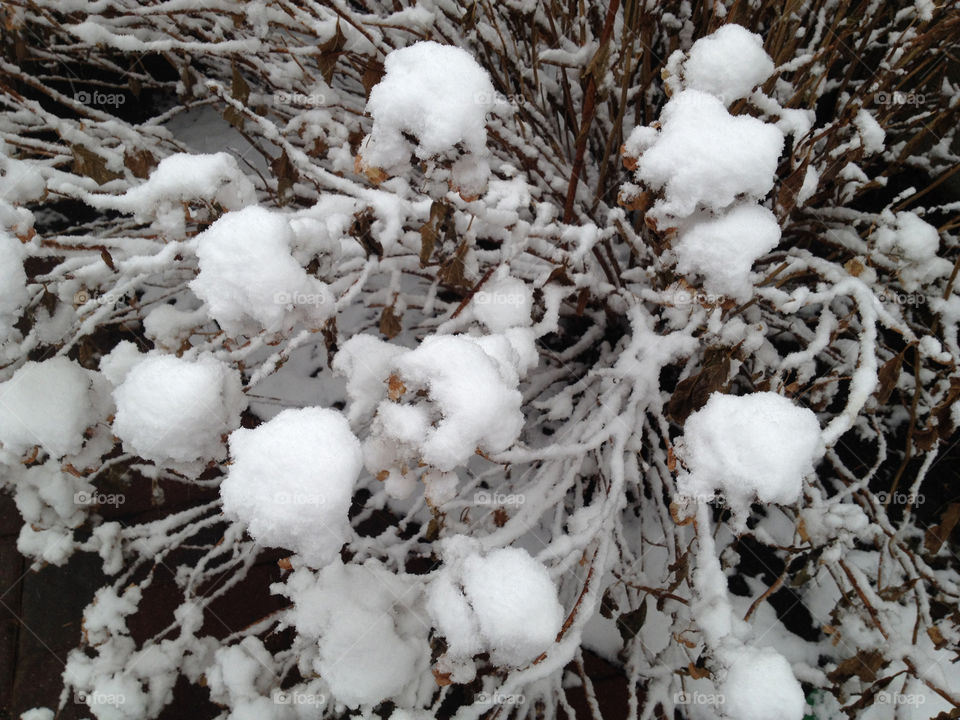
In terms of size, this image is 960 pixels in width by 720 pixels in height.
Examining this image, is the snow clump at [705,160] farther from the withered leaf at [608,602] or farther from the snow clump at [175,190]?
the withered leaf at [608,602]

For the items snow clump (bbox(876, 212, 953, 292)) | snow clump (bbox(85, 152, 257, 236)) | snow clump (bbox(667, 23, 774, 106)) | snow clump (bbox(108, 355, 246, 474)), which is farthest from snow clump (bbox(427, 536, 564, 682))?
snow clump (bbox(876, 212, 953, 292))

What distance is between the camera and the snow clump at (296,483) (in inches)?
30.5

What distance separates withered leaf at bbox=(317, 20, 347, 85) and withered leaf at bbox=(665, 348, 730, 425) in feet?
3.13

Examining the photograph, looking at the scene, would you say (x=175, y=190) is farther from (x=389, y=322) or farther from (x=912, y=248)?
(x=912, y=248)

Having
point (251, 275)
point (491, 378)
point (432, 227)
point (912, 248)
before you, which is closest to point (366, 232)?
point (432, 227)

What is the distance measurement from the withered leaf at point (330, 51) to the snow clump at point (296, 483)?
0.75m

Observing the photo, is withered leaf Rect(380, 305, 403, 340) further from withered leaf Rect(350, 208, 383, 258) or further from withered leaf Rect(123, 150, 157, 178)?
withered leaf Rect(123, 150, 157, 178)

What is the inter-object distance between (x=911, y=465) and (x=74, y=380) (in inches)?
103

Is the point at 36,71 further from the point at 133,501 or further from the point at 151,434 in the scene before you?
the point at 151,434

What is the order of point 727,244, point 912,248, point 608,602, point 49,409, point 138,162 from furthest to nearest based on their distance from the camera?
point 608,602
point 912,248
point 138,162
point 49,409
point 727,244

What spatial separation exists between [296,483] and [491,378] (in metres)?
0.31

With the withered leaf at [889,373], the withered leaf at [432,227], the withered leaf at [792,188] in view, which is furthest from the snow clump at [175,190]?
the withered leaf at [889,373]

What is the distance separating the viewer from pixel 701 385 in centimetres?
114

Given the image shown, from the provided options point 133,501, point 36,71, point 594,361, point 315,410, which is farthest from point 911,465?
point 36,71
